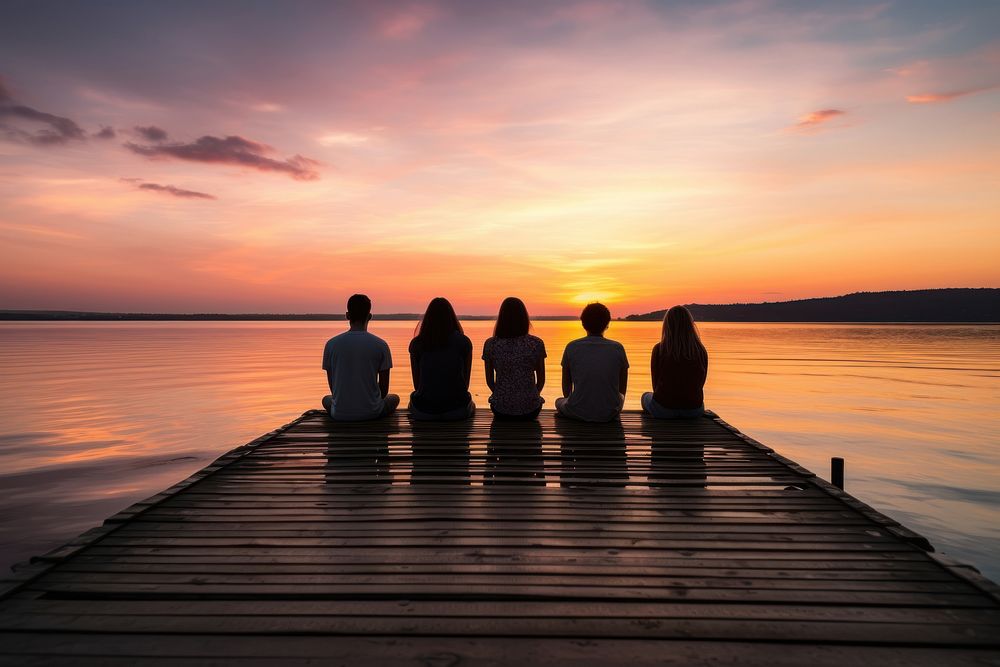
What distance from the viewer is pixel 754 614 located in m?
3.38

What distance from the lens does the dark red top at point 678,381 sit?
8586 mm

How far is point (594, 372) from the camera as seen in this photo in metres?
8.39

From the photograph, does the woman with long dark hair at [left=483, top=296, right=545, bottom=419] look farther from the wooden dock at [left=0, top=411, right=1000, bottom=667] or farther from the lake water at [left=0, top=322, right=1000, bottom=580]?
the lake water at [left=0, top=322, right=1000, bottom=580]

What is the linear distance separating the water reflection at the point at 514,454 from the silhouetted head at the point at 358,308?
8.24 feet

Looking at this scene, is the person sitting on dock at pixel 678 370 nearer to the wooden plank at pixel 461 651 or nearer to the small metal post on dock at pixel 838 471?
the small metal post on dock at pixel 838 471

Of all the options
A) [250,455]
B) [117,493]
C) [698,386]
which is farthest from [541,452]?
[117,493]

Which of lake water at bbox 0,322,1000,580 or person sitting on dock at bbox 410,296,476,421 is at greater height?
person sitting on dock at bbox 410,296,476,421

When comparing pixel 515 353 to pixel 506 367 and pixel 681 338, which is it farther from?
pixel 681 338

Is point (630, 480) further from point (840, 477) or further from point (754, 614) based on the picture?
point (840, 477)

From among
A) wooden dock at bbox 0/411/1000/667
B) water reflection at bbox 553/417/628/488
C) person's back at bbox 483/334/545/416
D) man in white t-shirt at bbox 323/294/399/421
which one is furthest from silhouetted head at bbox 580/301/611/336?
man in white t-shirt at bbox 323/294/399/421

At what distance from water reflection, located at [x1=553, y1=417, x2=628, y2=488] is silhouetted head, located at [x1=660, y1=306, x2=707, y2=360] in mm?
1440

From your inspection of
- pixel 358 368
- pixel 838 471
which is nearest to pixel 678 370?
pixel 838 471

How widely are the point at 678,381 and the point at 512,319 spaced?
2.87 meters

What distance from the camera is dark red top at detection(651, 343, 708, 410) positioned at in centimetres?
859
